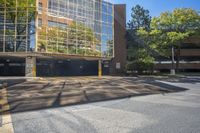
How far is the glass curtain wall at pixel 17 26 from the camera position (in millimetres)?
42031

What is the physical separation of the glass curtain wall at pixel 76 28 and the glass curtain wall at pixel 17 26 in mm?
1655

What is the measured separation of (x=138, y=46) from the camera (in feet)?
202

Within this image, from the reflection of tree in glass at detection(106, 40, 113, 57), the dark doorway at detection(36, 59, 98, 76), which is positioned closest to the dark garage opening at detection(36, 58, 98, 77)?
the dark doorway at detection(36, 59, 98, 76)

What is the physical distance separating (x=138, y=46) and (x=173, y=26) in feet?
32.2

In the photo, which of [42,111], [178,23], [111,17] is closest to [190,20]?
[178,23]

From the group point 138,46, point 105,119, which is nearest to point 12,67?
point 138,46

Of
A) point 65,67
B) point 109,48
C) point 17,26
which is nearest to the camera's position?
point 17,26

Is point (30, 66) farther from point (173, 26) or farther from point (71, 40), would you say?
point (173, 26)

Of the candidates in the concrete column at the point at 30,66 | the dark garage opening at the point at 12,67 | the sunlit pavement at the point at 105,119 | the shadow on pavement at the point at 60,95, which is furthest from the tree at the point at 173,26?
the sunlit pavement at the point at 105,119

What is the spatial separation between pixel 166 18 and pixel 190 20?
176 inches

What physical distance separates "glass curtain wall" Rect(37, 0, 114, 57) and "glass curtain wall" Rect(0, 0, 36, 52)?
65.2 inches

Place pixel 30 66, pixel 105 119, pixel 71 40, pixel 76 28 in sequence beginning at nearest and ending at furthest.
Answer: pixel 105 119 < pixel 30 66 < pixel 71 40 < pixel 76 28

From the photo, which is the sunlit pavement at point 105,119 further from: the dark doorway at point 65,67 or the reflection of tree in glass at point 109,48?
the reflection of tree in glass at point 109,48

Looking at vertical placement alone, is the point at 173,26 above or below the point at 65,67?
above
